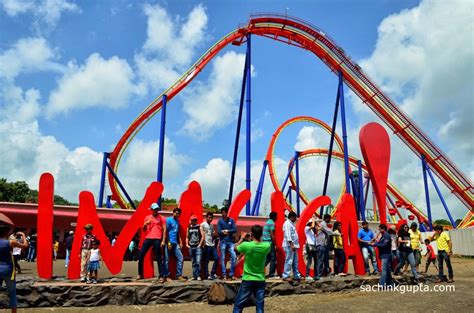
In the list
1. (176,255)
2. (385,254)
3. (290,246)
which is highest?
(290,246)

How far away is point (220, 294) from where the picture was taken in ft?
21.6

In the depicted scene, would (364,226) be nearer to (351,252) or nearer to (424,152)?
(351,252)

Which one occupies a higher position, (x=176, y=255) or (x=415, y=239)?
(x=415, y=239)

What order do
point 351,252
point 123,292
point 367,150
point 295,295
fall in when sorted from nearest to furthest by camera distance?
1. point 123,292
2. point 295,295
3. point 351,252
4. point 367,150

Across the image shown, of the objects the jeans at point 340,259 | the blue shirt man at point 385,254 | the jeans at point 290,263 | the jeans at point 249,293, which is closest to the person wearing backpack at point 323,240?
the jeans at point 340,259

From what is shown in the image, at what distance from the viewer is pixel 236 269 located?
823cm

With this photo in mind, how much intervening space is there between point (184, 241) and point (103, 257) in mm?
1553

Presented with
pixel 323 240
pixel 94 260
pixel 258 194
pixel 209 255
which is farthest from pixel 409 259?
pixel 258 194

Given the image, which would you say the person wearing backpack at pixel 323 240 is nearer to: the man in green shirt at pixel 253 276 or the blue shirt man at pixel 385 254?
A: the blue shirt man at pixel 385 254

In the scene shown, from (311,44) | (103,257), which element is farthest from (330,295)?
(311,44)

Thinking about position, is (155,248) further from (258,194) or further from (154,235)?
(258,194)

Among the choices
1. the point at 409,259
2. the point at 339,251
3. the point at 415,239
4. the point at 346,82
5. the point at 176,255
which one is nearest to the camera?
the point at 176,255

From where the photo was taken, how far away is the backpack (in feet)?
21.5

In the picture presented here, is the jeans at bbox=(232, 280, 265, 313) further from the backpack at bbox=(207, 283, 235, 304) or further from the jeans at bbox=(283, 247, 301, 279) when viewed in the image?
the jeans at bbox=(283, 247, 301, 279)
